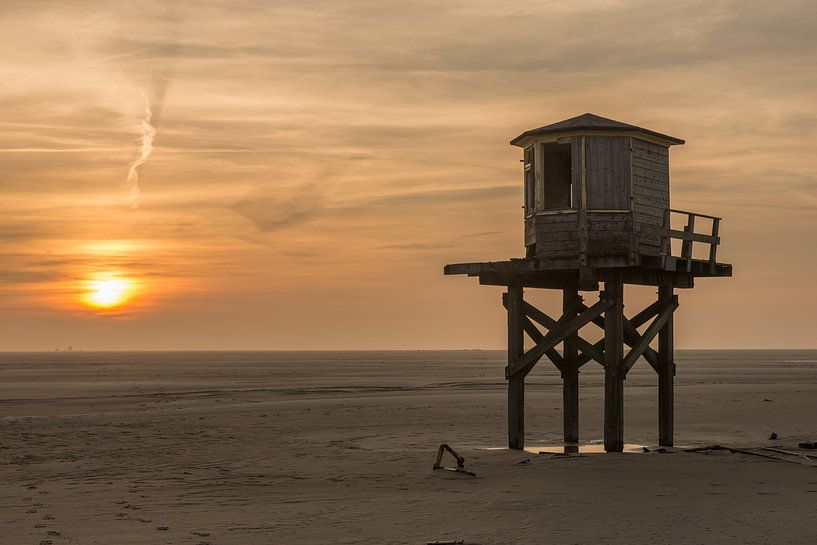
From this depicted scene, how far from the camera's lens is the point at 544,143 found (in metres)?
22.8

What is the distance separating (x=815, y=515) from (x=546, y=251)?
8.96 meters

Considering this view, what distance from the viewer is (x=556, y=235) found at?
22.3 m

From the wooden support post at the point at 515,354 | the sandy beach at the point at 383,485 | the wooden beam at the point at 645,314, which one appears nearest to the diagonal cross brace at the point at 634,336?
the wooden beam at the point at 645,314

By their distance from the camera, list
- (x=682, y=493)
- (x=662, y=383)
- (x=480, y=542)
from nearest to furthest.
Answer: (x=480, y=542)
(x=682, y=493)
(x=662, y=383)

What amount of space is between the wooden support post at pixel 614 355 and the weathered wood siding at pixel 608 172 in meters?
1.70

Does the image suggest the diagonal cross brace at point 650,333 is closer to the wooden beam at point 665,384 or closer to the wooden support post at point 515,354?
the wooden beam at point 665,384

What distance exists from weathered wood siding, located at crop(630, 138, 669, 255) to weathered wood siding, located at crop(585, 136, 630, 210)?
0.21 m

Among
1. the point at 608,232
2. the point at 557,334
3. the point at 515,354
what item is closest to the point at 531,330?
the point at 515,354

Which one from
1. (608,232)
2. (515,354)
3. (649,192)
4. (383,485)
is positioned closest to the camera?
(383,485)

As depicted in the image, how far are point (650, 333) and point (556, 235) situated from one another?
10.2ft

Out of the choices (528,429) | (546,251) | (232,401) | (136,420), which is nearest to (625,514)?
(546,251)

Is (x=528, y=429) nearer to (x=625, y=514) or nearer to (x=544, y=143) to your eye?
(x=544, y=143)

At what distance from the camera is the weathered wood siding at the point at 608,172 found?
21.9m

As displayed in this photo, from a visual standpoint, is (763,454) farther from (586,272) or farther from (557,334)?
(586,272)
